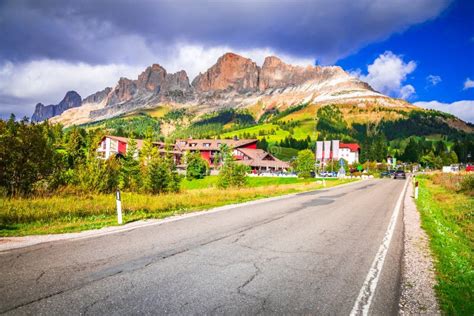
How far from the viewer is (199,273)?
5582mm

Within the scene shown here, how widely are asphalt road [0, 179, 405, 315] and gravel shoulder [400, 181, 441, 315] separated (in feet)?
0.59

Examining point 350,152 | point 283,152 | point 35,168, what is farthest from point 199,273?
point 350,152

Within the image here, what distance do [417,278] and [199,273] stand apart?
4.20 m

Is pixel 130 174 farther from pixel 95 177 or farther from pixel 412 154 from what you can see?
pixel 412 154

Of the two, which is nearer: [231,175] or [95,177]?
[95,177]

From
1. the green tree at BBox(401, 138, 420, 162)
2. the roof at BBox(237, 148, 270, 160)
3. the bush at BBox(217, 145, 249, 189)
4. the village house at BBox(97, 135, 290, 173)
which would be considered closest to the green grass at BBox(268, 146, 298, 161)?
the village house at BBox(97, 135, 290, 173)

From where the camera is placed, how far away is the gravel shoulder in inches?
184

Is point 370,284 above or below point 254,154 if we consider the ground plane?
below

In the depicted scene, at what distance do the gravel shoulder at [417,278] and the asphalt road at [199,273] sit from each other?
0.18 meters

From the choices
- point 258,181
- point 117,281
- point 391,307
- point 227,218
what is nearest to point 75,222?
point 227,218

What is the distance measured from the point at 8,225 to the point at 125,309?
7711mm

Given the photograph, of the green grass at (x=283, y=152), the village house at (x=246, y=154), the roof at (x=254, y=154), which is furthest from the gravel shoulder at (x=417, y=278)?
the green grass at (x=283, y=152)

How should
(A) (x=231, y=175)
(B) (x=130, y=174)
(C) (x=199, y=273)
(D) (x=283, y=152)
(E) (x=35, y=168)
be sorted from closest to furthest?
(C) (x=199, y=273)
(E) (x=35, y=168)
(B) (x=130, y=174)
(A) (x=231, y=175)
(D) (x=283, y=152)

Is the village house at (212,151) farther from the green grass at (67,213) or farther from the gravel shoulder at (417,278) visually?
the gravel shoulder at (417,278)
